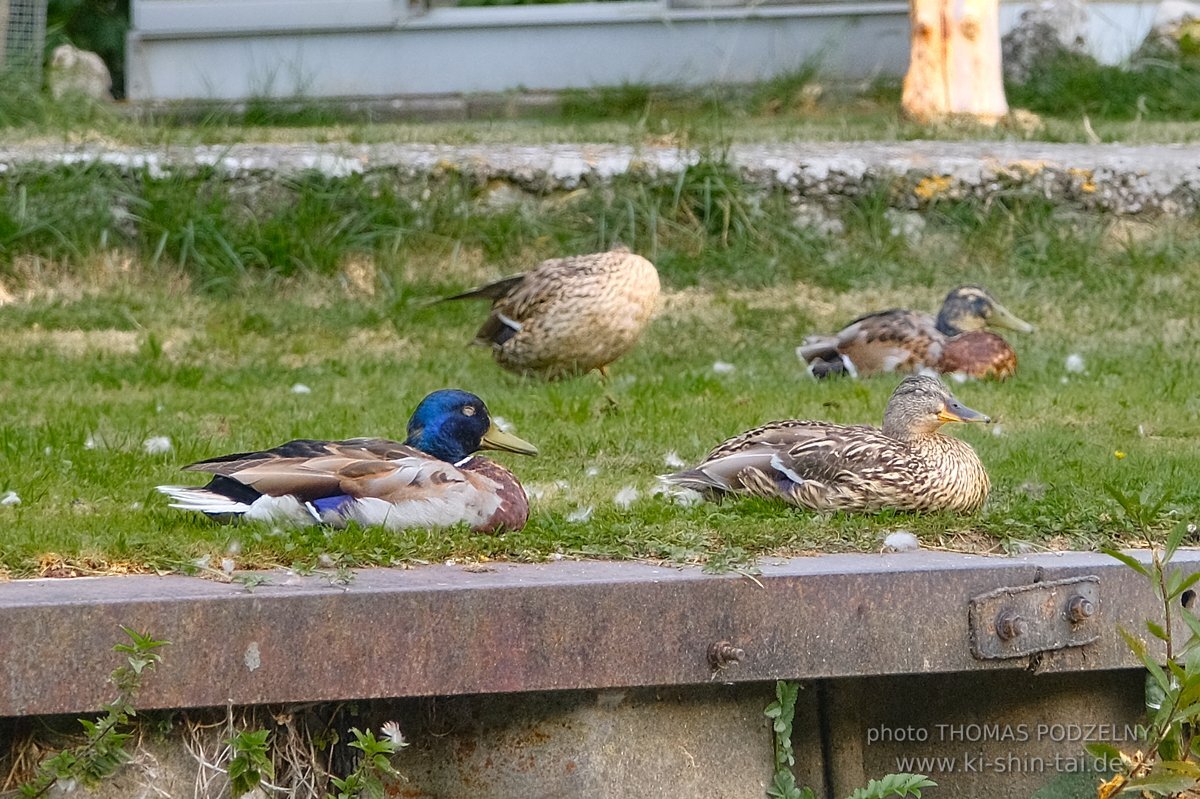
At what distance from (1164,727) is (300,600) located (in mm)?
1874

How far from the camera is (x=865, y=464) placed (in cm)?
498

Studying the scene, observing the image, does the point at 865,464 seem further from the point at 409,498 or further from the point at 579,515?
the point at 409,498

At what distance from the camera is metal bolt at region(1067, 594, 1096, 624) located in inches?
166

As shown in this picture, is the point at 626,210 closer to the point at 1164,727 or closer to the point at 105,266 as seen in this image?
the point at 105,266

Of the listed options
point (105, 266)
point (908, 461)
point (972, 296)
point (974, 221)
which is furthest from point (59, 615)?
point (974, 221)

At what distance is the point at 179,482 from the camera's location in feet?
18.2

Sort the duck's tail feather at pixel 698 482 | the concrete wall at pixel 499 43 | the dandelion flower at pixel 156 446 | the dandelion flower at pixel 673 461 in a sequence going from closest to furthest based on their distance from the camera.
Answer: the duck's tail feather at pixel 698 482, the dandelion flower at pixel 673 461, the dandelion flower at pixel 156 446, the concrete wall at pixel 499 43

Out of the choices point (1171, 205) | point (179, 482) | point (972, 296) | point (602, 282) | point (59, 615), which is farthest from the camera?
point (1171, 205)

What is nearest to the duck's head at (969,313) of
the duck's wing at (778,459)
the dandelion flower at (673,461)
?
the dandelion flower at (673,461)

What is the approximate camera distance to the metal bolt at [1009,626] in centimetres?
420

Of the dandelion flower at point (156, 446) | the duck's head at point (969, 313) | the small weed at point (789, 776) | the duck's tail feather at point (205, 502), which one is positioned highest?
the duck's tail feather at point (205, 502)

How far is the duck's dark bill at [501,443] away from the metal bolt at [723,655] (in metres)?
1.36

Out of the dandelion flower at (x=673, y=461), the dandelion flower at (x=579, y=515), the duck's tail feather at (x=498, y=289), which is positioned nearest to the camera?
the dandelion flower at (x=579, y=515)

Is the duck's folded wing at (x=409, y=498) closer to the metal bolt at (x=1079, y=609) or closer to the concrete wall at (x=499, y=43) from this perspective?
the metal bolt at (x=1079, y=609)
